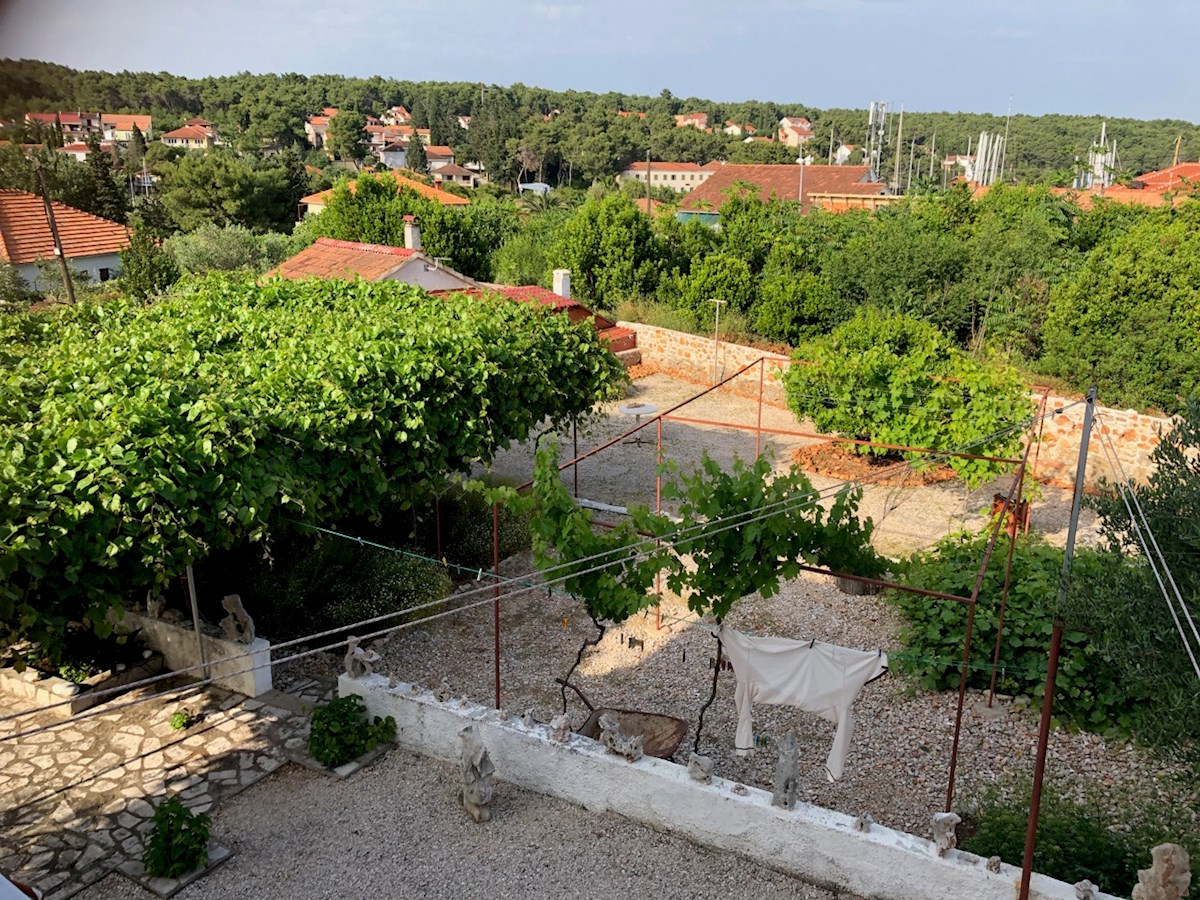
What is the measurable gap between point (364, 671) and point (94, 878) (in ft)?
8.53

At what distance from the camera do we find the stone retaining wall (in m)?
15.4

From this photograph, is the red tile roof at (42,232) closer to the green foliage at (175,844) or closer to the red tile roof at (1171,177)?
the green foliage at (175,844)

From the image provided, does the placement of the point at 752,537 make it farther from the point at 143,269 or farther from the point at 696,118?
the point at 696,118

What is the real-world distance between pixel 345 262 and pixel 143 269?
19.8 ft

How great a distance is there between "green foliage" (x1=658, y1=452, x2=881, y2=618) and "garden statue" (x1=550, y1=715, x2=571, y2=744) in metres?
1.43

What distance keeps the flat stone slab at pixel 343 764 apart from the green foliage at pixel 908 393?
29.1 ft

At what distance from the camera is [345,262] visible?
20.8 m

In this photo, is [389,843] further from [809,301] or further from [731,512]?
[809,301]

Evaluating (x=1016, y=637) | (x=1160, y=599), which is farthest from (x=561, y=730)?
(x=1016, y=637)

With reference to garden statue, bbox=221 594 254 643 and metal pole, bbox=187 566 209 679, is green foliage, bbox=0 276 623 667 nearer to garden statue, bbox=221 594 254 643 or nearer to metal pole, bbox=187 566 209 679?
metal pole, bbox=187 566 209 679

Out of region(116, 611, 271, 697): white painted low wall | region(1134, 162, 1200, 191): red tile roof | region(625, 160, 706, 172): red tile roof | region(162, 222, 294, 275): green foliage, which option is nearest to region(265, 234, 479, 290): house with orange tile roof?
region(162, 222, 294, 275): green foliage

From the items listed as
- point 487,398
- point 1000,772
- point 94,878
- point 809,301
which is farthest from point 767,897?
point 809,301

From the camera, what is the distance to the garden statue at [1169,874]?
17.2ft

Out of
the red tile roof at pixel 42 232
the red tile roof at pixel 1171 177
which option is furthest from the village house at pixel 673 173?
the red tile roof at pixel 42 232
